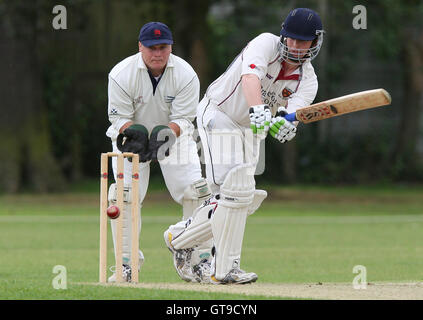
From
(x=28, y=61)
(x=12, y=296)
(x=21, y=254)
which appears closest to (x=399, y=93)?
(x=28, y=61)

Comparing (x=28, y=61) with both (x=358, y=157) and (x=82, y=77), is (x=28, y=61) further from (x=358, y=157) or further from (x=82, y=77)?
(x=358, y=157)

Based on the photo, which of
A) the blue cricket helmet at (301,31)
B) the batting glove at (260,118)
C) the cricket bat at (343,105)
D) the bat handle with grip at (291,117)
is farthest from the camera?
the blue cricket helmet at (301,31)

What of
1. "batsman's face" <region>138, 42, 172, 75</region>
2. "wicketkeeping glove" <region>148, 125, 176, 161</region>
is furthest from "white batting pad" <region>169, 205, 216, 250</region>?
"batsman's face" <region>138, 42, 172, 75</region>

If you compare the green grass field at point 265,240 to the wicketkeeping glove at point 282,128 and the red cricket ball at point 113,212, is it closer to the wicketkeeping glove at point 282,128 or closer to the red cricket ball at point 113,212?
the red cricket ball at point 113,212

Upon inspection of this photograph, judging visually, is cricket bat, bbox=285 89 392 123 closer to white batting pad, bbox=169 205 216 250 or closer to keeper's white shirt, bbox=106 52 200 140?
white batting pad, bbox=169 205 216 250

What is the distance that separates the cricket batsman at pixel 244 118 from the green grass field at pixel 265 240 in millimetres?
623

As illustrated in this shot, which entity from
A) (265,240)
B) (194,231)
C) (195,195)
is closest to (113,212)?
(194,231)

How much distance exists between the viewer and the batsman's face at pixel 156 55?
5895mm

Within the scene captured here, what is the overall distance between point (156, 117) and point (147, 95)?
0.73 ft

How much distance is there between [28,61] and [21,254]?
880 centimetres

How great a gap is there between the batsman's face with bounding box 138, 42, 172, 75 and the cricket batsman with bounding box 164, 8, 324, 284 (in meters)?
0.44

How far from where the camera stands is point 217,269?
18.0 ft

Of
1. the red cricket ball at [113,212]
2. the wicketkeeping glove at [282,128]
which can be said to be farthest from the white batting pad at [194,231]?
the wicketkeeping glove at [282,128]

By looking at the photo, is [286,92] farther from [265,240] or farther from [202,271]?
[265,240]
